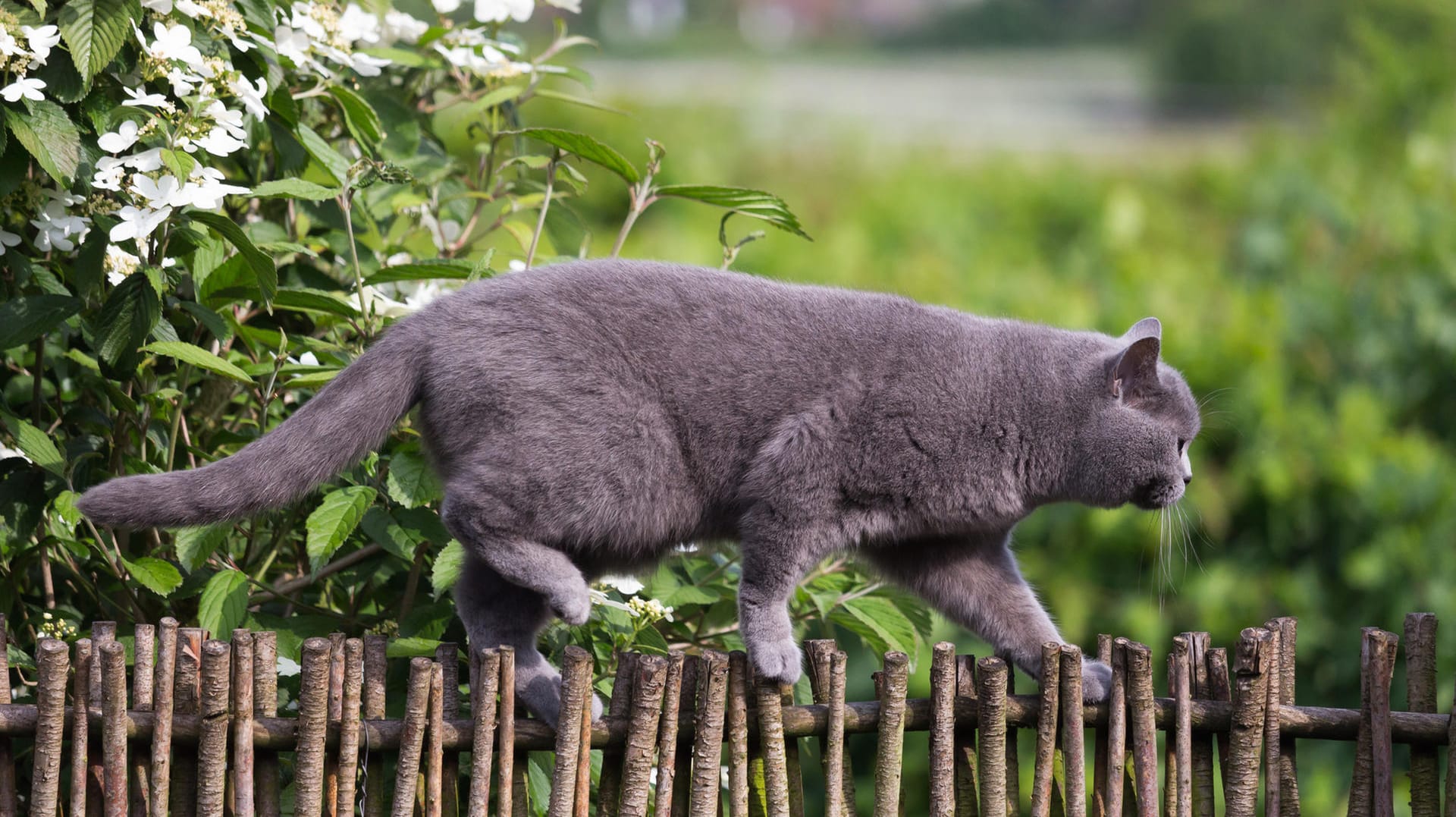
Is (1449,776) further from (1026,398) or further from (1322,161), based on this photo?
(1322,161)

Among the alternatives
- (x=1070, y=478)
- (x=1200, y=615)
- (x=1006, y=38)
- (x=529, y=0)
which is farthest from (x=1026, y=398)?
(x=1006, y=38)

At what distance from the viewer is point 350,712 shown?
1.90 metres

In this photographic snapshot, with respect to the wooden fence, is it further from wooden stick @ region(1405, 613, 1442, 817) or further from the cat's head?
the cat's head

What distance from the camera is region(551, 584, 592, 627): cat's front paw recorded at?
206 centimetres

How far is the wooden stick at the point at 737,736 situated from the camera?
1.98 metres

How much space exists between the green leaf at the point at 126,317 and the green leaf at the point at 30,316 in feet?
0.17

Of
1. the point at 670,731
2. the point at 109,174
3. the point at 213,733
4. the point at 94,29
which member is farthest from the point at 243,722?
the point at 94,29

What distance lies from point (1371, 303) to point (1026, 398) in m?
2.84

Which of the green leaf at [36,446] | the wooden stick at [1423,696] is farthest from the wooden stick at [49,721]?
the wooden stick at [1423,696]

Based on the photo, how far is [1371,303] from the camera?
4586 mm

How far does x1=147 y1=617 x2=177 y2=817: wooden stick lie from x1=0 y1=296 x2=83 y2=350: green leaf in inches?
19.4

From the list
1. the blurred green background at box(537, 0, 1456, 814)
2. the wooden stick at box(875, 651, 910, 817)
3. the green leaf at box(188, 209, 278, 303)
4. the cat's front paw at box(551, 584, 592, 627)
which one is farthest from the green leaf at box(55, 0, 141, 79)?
the blurred green background at box(537, 0, 1456, 814)

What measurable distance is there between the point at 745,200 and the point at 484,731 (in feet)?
3.35

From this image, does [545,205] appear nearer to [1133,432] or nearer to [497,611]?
[497,611]
